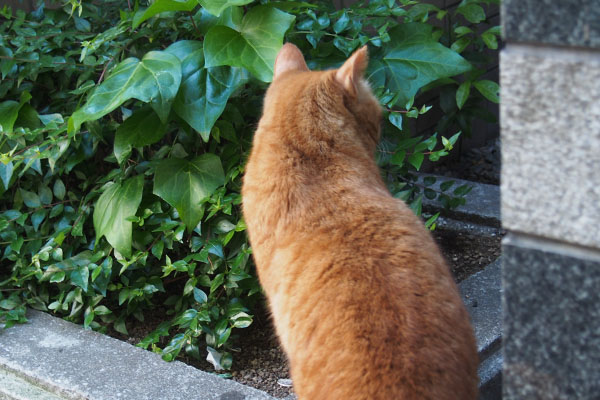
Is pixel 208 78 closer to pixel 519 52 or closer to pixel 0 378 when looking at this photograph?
pixel 0 378

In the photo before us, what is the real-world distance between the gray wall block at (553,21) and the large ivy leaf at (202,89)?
181 centimetres

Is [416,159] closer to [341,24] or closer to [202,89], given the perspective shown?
[341,24]

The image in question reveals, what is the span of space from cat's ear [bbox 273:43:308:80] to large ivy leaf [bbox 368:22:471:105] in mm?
567

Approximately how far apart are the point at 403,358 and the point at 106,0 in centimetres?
262

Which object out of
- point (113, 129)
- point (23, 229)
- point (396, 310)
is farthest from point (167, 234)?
point (396, 310)

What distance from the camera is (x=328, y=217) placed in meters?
2.21

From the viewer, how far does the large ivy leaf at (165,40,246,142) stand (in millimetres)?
2963

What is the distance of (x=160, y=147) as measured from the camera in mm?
3578

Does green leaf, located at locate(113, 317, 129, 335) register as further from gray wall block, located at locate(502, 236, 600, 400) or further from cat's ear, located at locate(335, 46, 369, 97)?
gray wall block, located at locate(502, 236, 600, 400)

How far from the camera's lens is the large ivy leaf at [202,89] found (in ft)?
9.72

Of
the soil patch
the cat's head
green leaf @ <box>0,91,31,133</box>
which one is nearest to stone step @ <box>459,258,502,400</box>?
the soil patch

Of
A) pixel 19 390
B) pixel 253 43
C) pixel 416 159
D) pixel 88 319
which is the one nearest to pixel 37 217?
pixel 88 319

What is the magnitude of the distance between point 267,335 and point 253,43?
4.24ft

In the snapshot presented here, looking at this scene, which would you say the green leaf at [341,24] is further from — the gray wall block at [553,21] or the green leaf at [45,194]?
the gray wall block at [553,21]
